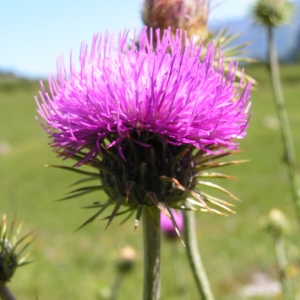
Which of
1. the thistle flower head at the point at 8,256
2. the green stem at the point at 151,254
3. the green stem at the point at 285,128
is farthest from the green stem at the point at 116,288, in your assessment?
the green stem at the point at 151,254

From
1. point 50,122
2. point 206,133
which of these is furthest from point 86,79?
point 206,133

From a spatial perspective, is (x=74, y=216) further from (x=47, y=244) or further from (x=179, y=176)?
(x=179, y=176)

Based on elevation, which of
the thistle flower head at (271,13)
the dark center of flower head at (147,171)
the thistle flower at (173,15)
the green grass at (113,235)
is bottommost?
the green grass at (113,235)

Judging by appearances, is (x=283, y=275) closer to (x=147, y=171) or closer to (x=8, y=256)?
(x=147, y=171)

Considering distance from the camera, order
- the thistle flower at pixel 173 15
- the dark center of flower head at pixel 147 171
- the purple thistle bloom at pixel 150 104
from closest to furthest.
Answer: the purple thistle bloom at pixel 150 104
the dark center of flower head at pixel 147 171
the thistle flower at pixel 173 15

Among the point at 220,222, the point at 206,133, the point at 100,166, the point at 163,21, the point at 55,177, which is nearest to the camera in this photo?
the point at 206,133

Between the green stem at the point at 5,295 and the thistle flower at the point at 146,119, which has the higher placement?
the thistle flower at the point at 146,119

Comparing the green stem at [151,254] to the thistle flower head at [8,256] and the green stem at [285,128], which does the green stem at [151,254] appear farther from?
the green stem at [285,128]
